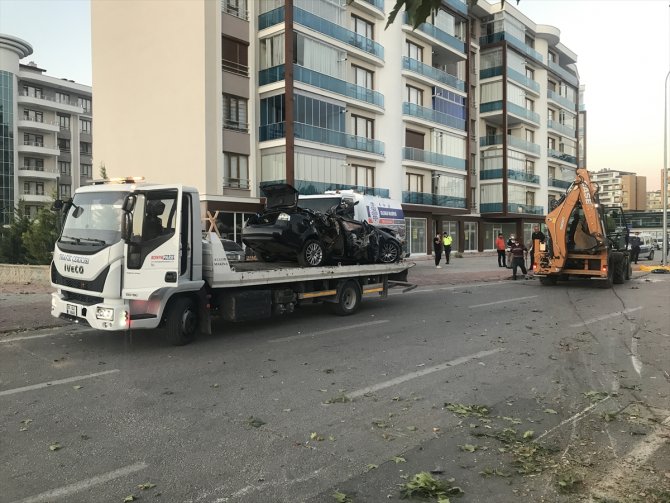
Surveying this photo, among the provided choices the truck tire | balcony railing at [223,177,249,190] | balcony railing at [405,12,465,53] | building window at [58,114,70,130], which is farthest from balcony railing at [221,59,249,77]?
building window at [58,114,70,130]

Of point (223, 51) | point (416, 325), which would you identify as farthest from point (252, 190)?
point (416, 325)

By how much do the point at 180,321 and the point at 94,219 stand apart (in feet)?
6.59

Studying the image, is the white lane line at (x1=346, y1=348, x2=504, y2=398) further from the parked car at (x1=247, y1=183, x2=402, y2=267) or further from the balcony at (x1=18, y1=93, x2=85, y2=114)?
the balcony at (x1=18, y1=93, x2=85, y2=114)

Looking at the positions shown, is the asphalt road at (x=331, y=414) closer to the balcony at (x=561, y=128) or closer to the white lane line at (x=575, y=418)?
the white lane line at (x=575, y=418)

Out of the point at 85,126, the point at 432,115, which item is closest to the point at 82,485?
the point at 432,115

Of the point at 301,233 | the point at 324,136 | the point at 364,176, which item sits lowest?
the point at 301,233

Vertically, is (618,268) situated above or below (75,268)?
below

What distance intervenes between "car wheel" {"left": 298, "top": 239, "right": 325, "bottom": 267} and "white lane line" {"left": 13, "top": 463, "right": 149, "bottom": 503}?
7006 mm

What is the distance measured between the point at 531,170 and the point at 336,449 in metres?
58.2

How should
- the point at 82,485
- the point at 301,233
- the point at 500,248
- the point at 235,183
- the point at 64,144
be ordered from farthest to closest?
the point at 64,144
the point at 235,183
the point at 500,248
the point at 301,233
the point at 82,485

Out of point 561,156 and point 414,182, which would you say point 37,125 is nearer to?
point 414,182

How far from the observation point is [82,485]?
368 cm

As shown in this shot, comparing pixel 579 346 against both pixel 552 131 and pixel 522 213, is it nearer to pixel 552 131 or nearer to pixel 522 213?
pixel 522 213

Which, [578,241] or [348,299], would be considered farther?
[578,241]
